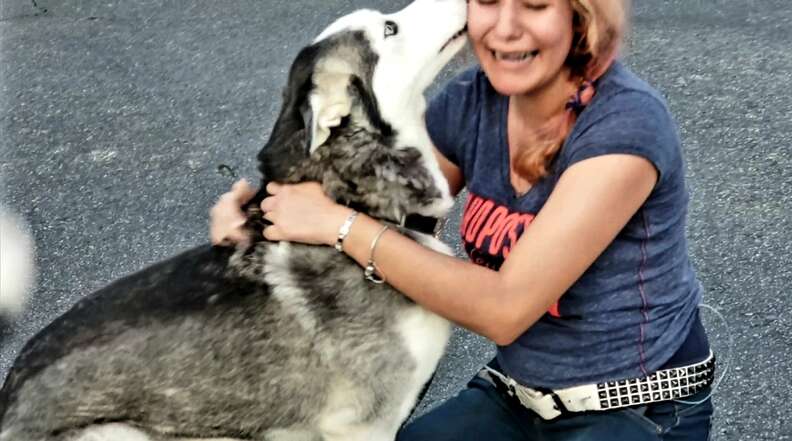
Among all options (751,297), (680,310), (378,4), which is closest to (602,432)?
(680,310)

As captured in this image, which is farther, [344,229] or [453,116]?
[453,116]

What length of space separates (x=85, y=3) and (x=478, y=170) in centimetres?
641

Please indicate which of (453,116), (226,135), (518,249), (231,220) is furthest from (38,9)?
(518,249)

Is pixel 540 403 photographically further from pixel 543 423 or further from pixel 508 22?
pixel 508 22

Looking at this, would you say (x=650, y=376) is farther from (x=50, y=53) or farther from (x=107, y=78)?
(x=50, y=53)

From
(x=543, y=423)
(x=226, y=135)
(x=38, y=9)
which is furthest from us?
(x=38, y=9)

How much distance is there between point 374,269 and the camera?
2135 mm

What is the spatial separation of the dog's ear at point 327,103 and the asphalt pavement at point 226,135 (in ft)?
1.73

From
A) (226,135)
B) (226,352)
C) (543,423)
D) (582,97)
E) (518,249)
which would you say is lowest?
(226,135)

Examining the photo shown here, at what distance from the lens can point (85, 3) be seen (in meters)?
7.79

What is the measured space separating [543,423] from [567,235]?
1.98 feet

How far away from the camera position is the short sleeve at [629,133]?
6.31 ft

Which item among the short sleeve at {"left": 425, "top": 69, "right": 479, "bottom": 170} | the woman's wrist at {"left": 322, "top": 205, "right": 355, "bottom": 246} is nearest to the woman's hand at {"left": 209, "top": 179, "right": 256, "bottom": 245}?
the woman's wrist at {"left": 322, "top": 205, "right": 355, "bottom": 246}

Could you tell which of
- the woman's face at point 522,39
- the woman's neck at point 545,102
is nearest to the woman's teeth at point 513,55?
the woman's face at point 522,39
